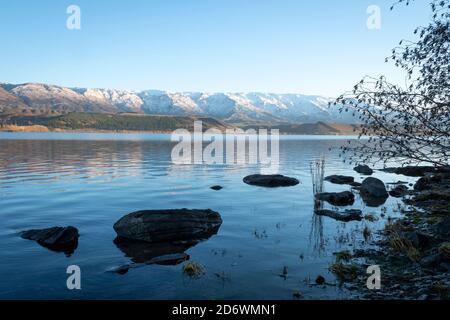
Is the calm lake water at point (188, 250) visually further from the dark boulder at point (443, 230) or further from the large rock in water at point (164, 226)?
the dark boulder at point (443, 230)

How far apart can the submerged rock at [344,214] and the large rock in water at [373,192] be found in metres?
6.87

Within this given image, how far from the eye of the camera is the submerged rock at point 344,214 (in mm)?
26791

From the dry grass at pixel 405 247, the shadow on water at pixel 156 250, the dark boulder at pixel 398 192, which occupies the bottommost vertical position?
the dark boulder at pixel 398 192

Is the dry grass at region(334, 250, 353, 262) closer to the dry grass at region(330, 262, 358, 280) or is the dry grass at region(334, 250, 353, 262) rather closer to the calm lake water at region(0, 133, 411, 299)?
the calm lake water at region(0, 133, 411, 299)

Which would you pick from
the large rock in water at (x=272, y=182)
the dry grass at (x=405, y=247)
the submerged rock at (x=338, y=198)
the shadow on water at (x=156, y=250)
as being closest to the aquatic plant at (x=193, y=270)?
the shadow on water at (x=156, y=250)

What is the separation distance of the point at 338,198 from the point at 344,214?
633 centimetres

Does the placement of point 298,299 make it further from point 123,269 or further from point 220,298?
point 123,269

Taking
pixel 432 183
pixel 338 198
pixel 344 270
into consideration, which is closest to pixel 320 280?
pixel 344 270

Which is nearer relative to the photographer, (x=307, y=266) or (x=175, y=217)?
(x=307, y=266)

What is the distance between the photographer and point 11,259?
694 inches

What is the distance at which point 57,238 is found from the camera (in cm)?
2016

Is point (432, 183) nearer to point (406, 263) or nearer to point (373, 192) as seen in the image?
point (373, 192)

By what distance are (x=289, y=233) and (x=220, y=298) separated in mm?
10552
